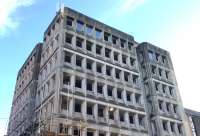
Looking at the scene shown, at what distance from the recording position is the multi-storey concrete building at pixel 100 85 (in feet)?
132

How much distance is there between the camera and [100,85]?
46.6 meters

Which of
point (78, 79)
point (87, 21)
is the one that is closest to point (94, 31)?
point (87, 21)

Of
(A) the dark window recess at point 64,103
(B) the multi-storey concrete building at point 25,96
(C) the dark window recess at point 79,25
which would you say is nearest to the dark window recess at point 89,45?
(C) the dark window recess at point 79,25

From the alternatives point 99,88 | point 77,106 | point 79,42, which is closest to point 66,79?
point 77,106

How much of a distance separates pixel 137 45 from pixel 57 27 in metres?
21.5

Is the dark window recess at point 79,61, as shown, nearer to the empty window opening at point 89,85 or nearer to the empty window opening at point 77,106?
the empty window opening at point 89,85

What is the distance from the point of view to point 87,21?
51688mm

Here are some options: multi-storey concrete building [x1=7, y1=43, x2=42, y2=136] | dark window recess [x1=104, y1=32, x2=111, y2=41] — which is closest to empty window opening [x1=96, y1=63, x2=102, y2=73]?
dark window recess [x1=104, y1=32, x2=111, y2=41]

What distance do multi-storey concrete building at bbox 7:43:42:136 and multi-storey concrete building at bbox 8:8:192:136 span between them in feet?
5.10

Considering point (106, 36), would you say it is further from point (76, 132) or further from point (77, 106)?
point (76, 132)

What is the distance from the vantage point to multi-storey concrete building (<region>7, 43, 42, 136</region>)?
1994 inches

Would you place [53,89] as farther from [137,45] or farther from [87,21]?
[137,45]

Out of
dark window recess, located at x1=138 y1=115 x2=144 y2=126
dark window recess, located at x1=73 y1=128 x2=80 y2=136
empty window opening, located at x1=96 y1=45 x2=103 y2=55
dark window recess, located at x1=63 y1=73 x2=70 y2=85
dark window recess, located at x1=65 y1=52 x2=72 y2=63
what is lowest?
dark window recess, located at x1=73 y1=128 x2=80 y2=136

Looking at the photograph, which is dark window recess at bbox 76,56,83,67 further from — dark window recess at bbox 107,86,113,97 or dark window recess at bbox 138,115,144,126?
dark window recess at bbox 138,115,144,126
